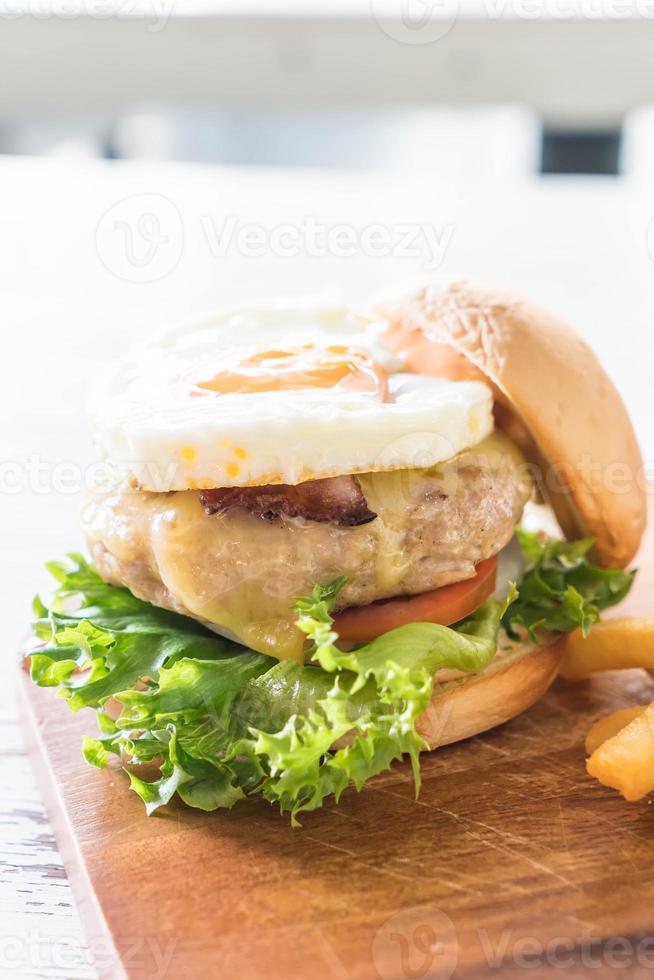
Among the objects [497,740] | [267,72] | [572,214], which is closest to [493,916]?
[497,740]
